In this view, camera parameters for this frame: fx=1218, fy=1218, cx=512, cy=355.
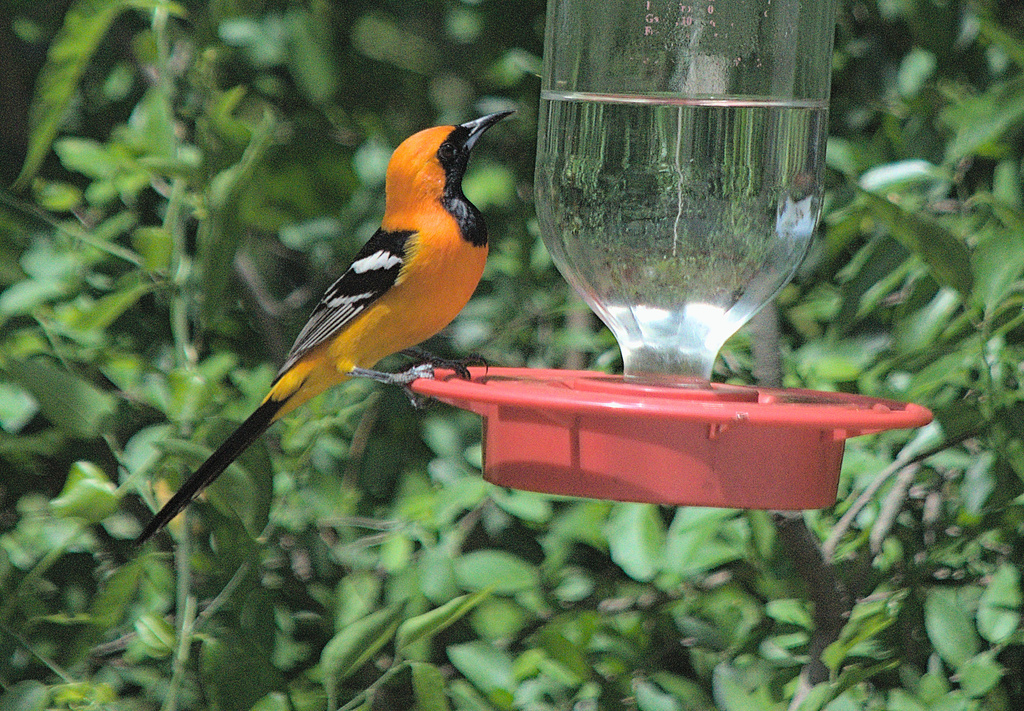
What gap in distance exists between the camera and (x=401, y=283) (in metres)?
2.60

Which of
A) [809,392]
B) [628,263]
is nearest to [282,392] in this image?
[628,263]

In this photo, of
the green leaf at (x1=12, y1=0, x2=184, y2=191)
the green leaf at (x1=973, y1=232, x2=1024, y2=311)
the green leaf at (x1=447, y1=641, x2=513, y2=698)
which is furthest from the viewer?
the green leaf at (x1=447, y1=641, x2=513, y2=698)

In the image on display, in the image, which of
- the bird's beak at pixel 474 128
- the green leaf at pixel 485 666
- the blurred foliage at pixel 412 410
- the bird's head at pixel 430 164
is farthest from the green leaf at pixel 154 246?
the green leaf at pixel 485 666

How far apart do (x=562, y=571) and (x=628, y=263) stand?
0.91 m

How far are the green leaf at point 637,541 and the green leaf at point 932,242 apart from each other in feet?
2.45

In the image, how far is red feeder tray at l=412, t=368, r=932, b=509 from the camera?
1.58 metres

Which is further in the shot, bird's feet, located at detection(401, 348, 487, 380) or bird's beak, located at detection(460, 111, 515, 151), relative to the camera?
bird's beak, located at detection(460, 111, 515, 151)

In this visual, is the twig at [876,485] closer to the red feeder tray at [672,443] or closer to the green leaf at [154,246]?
the red feeder tray at [672,443]

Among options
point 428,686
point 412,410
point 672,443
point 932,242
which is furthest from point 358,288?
point 932,242

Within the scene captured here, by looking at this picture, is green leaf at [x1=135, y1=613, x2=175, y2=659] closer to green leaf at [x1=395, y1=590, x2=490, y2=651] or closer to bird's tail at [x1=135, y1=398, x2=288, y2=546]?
bird's tail at [x1=135, y1=398, x2=288, y2=546]

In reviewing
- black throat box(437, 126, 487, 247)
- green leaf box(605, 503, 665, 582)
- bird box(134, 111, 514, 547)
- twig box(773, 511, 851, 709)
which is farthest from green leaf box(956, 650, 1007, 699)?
black throat box(437, 126, 487, 247)

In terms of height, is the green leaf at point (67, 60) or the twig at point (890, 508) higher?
the green leaf at point (67, 60)

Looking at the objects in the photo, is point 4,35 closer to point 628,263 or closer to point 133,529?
point 133,529

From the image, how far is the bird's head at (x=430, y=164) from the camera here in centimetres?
253
